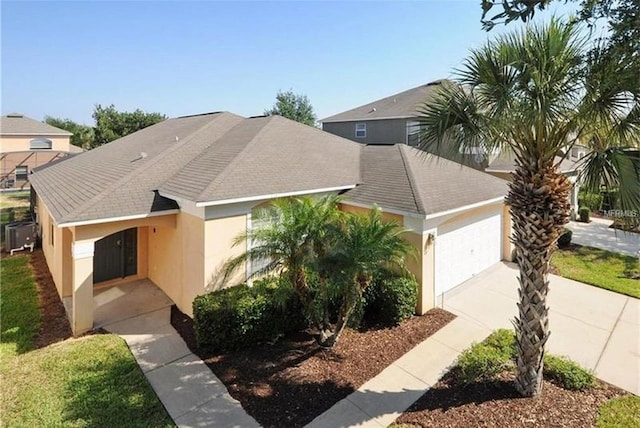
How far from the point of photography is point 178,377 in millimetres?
7879

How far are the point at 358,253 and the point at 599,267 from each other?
14.2m

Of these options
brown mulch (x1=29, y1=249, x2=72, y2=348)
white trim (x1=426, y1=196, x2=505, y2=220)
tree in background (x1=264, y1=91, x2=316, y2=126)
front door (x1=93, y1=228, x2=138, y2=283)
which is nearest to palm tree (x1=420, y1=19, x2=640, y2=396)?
white trim (x1=426, y1=196, x2=505, y2=220)

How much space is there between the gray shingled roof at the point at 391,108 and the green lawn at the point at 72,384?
2314 cm

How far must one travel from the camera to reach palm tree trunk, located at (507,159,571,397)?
624cm

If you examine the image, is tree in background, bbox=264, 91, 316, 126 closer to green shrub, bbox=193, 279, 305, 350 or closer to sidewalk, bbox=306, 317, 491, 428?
green shrub, bbox=193, 279, 305, 350

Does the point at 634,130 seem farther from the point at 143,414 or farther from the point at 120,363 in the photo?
the point at 120,363

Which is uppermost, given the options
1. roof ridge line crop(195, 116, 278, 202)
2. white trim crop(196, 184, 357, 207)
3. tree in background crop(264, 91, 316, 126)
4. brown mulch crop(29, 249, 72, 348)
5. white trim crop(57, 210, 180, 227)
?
tree in background crop(264, 91, 316, 126)

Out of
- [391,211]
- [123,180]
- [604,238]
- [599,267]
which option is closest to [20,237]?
[123,180]

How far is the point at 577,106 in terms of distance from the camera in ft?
18.3

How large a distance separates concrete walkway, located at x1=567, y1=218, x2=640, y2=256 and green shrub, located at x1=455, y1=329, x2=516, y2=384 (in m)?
12.4

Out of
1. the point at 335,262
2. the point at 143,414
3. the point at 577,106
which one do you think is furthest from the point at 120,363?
the point at 577,106

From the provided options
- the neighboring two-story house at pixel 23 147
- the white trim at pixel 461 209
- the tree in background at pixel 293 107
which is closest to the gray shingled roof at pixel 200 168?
the white trim at pixel 461 209

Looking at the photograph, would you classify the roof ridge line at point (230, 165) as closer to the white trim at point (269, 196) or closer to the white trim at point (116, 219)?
the white trim at point (269, 196)

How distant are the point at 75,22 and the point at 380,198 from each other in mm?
12868
